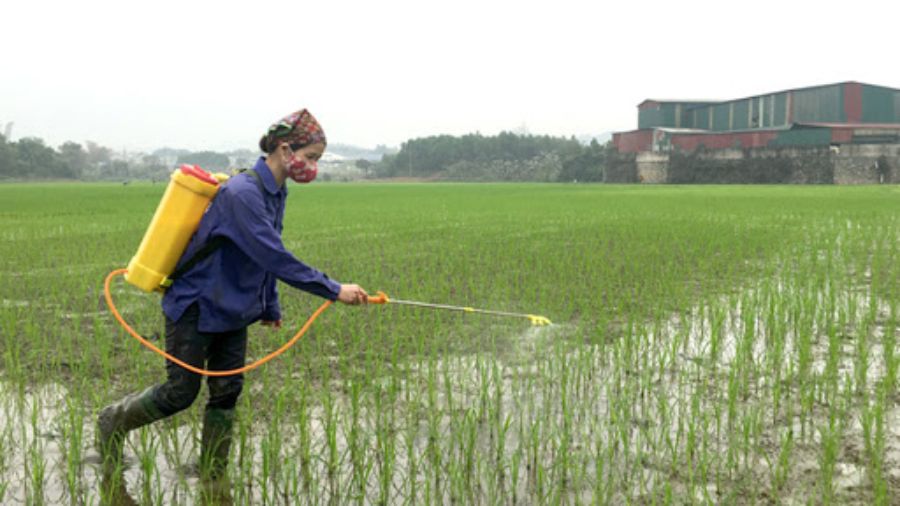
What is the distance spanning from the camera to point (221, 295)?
235 cm

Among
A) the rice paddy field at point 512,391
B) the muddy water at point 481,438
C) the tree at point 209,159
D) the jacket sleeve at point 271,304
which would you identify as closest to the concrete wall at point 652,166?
the rice paddy field at point 512,391

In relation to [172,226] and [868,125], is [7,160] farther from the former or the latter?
[172,226]

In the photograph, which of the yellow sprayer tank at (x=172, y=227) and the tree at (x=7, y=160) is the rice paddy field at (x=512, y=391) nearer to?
the yellow sprayer tank at (x=172, y=227)

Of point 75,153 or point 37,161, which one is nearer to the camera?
point 37,161

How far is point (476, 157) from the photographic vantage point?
82438 mm

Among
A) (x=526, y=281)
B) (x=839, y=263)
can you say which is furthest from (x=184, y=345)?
(x=839, y=263)

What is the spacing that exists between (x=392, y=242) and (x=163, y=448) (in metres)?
7.80

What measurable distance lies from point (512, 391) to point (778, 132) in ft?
129

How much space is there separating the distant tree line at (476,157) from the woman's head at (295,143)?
67.3m

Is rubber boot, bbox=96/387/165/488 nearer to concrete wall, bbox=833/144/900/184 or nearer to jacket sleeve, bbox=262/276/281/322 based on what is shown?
jacket sleeve, bbox=262/276/281/322

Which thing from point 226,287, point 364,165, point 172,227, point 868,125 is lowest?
point 226,287

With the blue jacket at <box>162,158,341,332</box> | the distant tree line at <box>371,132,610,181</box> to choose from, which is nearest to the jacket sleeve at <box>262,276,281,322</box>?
the blue jacket at <box>162,158,341,332</box>

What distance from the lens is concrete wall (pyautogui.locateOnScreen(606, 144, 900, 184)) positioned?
113 ft

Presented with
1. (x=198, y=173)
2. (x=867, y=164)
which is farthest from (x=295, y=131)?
(x=867, y=164)
